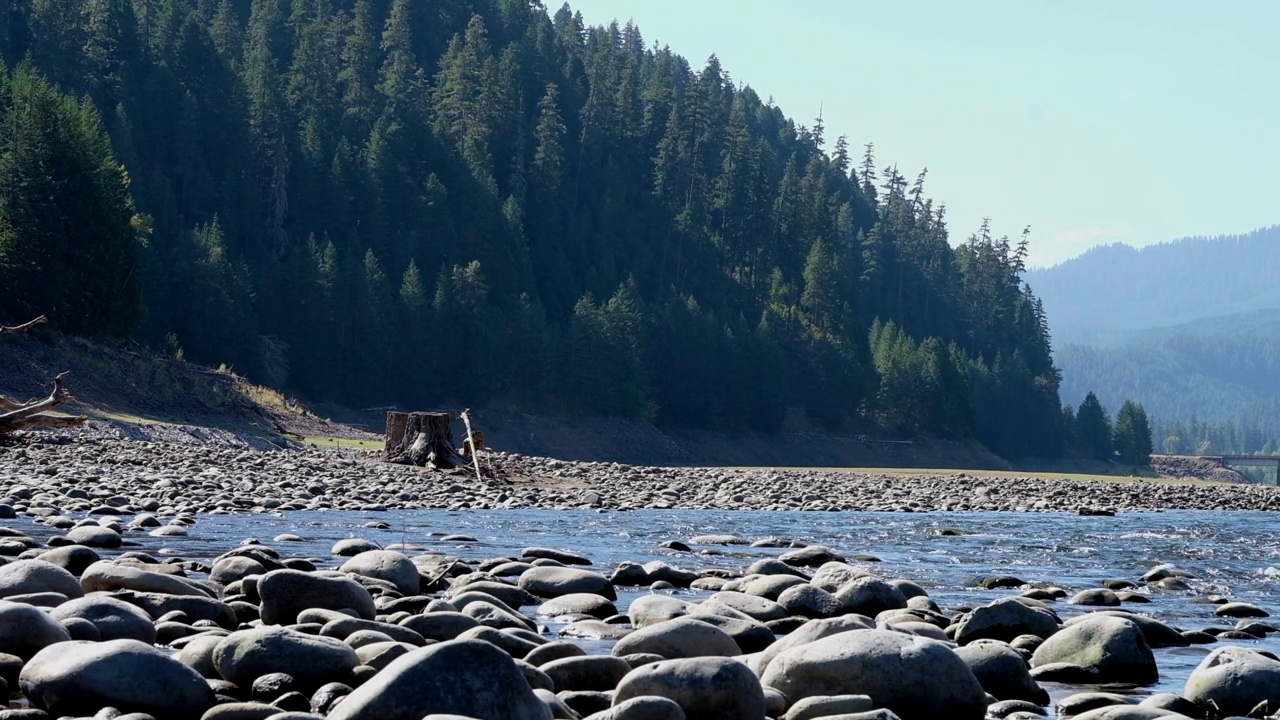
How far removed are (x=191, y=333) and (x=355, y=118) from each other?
119 ft

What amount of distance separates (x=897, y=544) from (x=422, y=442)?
14321 mm

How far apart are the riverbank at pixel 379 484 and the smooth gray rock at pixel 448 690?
13976 millimetres

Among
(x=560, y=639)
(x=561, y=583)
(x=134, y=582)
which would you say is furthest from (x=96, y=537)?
(x=560, y=639)

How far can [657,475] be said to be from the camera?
4194 cm

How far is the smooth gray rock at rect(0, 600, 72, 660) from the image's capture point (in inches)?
289

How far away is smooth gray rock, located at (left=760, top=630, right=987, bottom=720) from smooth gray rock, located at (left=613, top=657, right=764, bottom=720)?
687mm

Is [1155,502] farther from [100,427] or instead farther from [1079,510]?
[100,427]

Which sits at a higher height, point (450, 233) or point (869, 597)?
point (450, 233)

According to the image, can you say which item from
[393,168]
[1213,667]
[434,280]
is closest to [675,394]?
[434,280]

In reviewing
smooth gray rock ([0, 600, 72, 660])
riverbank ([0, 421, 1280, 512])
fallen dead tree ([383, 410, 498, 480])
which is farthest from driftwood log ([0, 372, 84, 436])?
smooth gray rock ([0, 600, 72, 660])

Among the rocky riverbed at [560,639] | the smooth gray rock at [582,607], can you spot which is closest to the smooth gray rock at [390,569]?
the rocky riverbed at [560,639]

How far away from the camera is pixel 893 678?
734 centimetres

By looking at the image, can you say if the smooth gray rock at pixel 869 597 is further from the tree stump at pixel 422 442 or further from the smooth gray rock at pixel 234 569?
the tree stump at pixel 422 442

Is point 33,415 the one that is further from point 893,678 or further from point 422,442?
point 893,678
